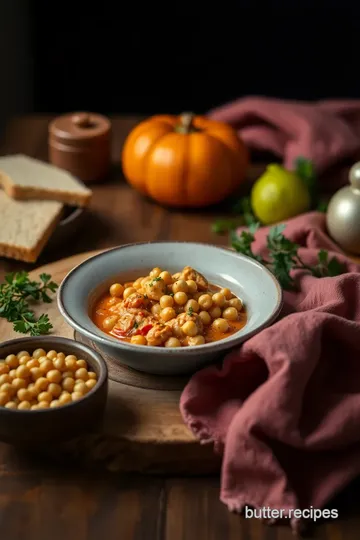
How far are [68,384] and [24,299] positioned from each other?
1.87 ft

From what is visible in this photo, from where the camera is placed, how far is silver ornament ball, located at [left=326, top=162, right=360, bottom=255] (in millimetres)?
2568

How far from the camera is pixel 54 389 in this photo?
1.76 m

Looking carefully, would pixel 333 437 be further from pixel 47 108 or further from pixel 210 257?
pixel 47 108

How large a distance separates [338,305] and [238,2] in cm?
262

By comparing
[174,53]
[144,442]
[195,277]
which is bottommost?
[174,53]

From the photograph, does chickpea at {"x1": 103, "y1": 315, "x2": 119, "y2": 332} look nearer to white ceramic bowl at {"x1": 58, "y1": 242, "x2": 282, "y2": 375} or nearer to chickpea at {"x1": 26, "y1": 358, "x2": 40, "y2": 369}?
white ceramic bowl at {"x1": 58, "y1": 242, "x2": 282, "y2": 375}

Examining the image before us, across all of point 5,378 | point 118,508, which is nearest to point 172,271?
point 5,378

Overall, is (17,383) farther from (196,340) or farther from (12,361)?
(196,340)

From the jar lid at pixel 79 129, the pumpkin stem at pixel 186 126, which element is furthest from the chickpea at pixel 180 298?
the jar lid at pixel 79 129

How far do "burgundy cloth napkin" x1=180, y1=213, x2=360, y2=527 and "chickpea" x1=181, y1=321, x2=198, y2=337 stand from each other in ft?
0.34

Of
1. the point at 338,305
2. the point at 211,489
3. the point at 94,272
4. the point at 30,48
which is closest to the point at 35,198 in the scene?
the point at 94,272

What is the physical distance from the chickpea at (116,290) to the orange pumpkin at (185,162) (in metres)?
→ 0.81

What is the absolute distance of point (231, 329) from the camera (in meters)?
2.06

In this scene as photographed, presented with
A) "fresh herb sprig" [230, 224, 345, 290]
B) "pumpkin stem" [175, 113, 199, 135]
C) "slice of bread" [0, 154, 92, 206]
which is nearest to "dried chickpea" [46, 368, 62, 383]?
"fresh herb sprig" [230, 224, 345, 290]
